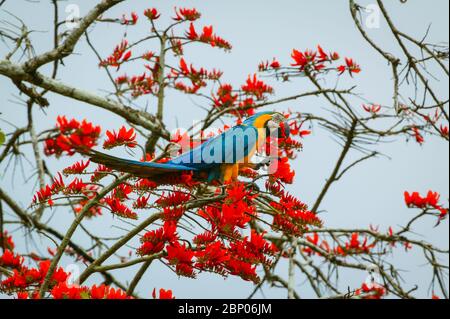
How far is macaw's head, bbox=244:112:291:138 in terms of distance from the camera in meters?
2.15

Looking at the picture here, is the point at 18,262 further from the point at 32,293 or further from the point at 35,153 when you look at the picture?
the point at 35,153

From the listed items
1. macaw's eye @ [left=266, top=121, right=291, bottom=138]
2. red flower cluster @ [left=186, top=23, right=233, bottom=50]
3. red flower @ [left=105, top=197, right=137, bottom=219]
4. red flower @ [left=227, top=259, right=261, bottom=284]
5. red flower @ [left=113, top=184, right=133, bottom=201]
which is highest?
red flower cluster @ [left=186, top=23, right=233, bottom=50]

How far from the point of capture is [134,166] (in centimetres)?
161

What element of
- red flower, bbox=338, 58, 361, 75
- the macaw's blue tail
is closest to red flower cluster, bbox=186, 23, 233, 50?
red flower, bbox=338, 58, 361, 75

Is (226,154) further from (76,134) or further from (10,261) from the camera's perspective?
(10,261)

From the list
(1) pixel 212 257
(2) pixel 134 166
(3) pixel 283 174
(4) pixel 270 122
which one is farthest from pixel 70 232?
(4) pixel 270 122

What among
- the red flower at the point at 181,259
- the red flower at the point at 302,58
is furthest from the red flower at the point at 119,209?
the red flower at the point at 302,58

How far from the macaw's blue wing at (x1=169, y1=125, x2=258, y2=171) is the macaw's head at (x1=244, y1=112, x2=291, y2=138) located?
3.2 inches

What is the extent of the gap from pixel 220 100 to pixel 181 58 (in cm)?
41

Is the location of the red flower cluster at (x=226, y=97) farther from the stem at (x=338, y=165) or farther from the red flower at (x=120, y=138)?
the red flower at (x=120, y=138)

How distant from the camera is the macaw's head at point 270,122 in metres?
2.15

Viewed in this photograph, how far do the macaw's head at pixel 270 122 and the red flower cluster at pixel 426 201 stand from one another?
1161 millimetres

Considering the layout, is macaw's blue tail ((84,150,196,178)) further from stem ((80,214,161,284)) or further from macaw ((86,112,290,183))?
stem ((80,214,161,284))
